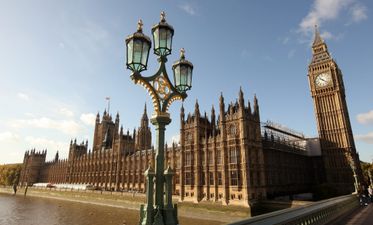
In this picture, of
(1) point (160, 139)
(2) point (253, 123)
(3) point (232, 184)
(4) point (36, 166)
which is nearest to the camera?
(1) point (160, 139)

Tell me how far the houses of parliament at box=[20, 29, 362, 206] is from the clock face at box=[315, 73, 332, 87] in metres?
0.26

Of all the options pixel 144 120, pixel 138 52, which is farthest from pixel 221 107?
pixel 144 120

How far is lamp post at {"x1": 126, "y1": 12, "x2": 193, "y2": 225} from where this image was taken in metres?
7.41

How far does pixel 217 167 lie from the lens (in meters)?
48.1

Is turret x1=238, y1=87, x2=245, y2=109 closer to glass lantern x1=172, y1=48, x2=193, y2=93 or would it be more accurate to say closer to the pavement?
the pavement

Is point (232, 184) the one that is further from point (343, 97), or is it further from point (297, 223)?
point (343, 97)

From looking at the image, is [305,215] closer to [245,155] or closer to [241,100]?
[245,155]

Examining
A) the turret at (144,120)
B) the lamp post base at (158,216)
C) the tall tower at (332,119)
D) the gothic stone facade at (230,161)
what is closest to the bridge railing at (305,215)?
the lamp post base at (158,216)

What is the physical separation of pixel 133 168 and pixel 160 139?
71787 mm

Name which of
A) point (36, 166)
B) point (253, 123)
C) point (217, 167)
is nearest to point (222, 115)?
point (253, 123)

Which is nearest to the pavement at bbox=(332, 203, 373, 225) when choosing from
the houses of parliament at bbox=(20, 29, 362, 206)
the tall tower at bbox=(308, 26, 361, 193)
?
the houses of parliament at bbox=(20, 29, 362, 206)

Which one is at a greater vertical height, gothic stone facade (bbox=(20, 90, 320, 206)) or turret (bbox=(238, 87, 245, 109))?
turret (bbox=(238, 87, 245, 109))

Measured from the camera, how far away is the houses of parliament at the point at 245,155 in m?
45.6

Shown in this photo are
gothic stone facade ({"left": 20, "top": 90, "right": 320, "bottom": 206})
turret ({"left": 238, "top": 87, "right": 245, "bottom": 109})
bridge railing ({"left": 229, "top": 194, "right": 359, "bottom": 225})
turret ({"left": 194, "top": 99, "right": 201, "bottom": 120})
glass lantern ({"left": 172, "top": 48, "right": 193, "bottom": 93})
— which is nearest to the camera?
bridge railing ({"left": 229, "top": 194, "right": 359, "bottom": 225})
